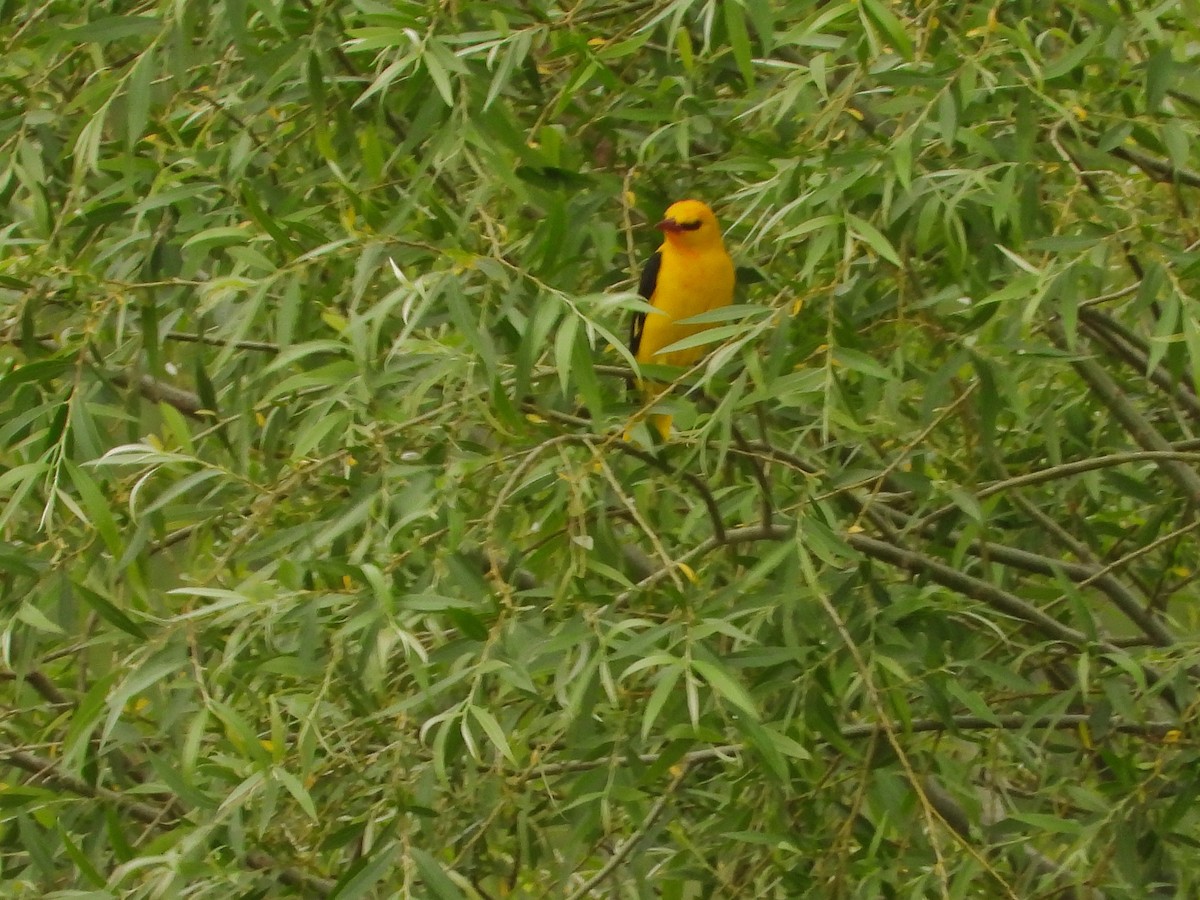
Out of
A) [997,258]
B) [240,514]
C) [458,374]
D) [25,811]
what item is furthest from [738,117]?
[25,811]

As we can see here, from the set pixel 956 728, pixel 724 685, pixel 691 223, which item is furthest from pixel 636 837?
pixel 691 223

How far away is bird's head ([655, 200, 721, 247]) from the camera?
3131 millimetres

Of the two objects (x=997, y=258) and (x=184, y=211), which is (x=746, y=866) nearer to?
(x=997, y=258)

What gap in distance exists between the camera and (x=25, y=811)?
231cm

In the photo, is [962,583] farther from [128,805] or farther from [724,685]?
[128,805]

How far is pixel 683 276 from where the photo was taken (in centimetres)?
358

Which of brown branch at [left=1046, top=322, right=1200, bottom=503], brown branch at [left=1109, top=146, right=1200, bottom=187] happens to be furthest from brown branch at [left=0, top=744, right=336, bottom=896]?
brown branch at [left=1109, top=146, right=1200, bottom=187]

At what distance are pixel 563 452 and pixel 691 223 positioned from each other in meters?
1.26

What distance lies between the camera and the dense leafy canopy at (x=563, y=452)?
6.57 ft

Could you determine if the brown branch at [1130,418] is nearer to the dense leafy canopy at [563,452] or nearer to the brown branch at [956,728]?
the dense leafy canopy at [563,452]

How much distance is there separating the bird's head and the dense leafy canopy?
0.26 ft

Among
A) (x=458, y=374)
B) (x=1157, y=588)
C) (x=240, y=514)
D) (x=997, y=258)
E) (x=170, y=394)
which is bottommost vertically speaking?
(x=1157, y=588)

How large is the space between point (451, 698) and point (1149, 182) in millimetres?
1508

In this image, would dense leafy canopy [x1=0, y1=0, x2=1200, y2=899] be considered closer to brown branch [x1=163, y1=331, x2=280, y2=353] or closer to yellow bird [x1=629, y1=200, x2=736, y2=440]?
brown branch [x1=163, y1=331, x2=280, y2=353]
